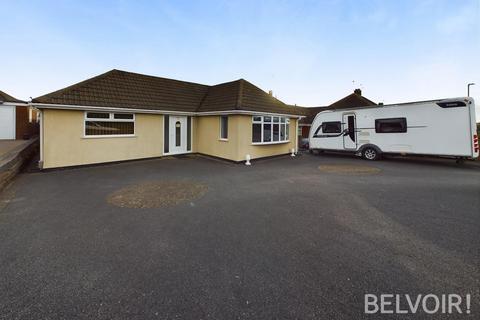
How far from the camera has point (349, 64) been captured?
13.6 metres

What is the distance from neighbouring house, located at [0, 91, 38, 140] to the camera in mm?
16609

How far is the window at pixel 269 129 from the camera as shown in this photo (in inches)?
458

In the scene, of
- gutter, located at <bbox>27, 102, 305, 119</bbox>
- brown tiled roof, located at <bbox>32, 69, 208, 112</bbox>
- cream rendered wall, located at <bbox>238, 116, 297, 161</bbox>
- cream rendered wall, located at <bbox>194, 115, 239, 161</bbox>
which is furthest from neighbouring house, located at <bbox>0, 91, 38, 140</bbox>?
cream rendered wall, located at <bbox>238, 116, 297, 161</bbox>

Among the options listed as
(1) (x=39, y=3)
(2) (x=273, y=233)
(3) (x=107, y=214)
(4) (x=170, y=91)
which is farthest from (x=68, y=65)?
(2) (x=273, y=233)

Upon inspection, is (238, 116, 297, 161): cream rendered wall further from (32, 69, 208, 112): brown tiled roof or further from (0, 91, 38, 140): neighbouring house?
(0, 91, 38, 140): neighbouring house

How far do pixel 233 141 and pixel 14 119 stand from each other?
19538 mm

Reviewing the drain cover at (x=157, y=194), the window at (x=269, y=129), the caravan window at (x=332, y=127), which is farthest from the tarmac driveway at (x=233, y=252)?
the caravan window at (x=332, y=127)

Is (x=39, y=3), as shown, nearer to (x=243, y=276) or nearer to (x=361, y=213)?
(x=243, y=276)

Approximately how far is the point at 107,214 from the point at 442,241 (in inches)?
243

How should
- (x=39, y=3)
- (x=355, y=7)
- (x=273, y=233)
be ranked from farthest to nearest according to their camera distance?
(x=355, y=7) → (x=39, y=3) → (x=273, y=233)

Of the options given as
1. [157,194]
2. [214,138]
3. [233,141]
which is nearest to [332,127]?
[233,141]

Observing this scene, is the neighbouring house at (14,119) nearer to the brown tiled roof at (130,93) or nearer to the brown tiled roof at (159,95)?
the brown tiled roof at (130,93)

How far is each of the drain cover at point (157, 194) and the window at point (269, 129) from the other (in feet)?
18.9

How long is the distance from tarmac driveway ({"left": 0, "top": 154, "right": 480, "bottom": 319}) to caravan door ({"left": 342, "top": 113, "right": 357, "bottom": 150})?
22.0 ft
